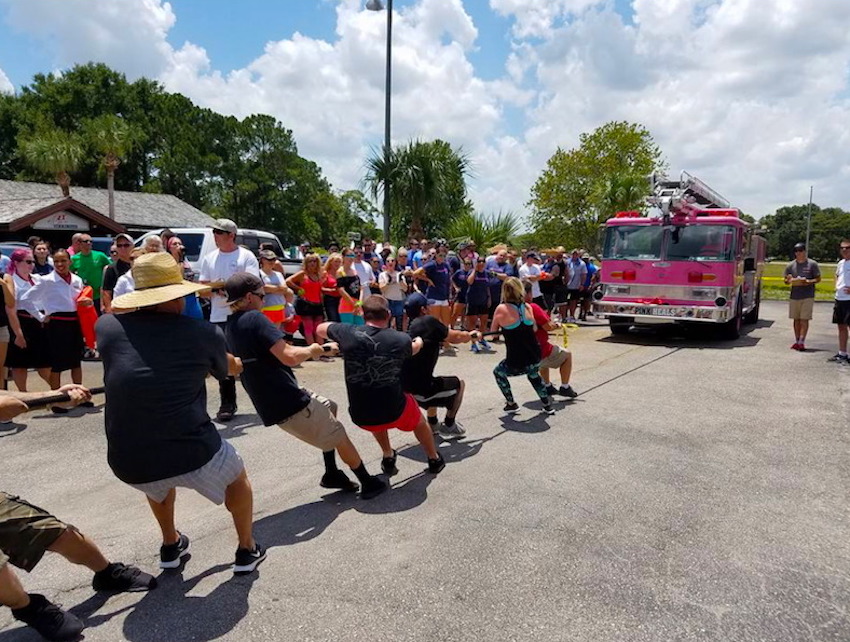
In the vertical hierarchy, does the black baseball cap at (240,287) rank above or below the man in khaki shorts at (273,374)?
above

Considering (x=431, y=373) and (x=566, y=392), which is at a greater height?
(x=431, y=373)

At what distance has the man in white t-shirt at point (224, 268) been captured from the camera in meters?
6.43

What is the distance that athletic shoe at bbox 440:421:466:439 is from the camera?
5.88 m

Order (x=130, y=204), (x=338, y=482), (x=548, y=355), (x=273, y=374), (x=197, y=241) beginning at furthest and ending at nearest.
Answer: (x=130, y=204) < (x=197, y=241) < (x=548, y=355) < (x=338, y=482) < (x=273, y=374)

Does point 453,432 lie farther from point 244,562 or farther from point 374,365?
point 244,562

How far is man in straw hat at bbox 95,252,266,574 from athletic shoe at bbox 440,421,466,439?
2858mm

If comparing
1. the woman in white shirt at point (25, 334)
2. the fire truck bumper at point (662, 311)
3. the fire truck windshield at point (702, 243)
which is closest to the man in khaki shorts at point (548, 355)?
the woman in white shirt at point (25, 334)

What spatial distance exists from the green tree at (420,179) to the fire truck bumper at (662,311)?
7.51 metres

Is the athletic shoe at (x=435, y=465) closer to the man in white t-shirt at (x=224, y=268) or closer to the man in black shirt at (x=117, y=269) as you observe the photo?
the man in white t-shirt at (x=224, y=268)

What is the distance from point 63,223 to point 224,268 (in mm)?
21974

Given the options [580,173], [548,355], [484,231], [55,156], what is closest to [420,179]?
[484,231]

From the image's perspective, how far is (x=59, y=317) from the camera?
7.05 m

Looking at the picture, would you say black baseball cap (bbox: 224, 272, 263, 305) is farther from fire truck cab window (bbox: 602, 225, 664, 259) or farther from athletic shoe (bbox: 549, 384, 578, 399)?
fire truck cab window (bbox: 602, 225, 664, 259)

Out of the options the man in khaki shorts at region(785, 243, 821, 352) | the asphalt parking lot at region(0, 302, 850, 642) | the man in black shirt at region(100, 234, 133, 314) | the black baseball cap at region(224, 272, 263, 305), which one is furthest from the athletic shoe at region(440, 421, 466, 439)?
the man in khaki shorts at region(785, 243, 821, 352)
